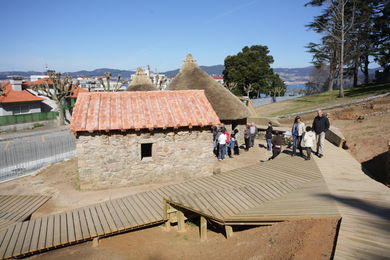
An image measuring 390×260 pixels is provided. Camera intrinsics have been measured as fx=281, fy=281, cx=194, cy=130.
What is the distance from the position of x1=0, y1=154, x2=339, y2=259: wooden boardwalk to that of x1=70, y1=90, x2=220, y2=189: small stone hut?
191cm

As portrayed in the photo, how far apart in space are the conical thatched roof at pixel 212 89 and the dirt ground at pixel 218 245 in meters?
10.6

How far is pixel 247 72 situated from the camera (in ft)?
159

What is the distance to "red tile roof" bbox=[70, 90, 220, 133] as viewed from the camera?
38.4ft

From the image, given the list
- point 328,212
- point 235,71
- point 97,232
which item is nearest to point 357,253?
point 328,212

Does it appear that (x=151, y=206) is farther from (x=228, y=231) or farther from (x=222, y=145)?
(x=222, y=145)

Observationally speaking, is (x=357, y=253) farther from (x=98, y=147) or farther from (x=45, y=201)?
(x=45, y=201)

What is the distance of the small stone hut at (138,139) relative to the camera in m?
11.7

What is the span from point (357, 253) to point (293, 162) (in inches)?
271

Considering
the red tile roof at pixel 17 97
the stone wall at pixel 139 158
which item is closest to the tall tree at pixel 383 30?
the stone wall at pixel 139 158

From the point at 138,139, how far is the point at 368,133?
1220 cm

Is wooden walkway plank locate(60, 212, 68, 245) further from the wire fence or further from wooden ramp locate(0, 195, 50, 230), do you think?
the wire fence

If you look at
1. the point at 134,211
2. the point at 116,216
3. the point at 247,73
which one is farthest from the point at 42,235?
the point at 247,73

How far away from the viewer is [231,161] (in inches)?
603

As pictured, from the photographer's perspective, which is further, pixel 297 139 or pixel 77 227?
pixel 297 139
